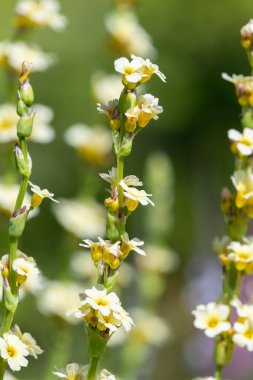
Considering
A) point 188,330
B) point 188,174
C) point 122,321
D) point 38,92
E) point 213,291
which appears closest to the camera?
point 122,321

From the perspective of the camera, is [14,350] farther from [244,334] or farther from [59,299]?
[59,299]

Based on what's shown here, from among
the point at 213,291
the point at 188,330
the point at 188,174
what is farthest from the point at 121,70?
the point at 188,174

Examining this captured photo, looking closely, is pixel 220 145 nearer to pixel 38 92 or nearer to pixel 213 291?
pixel 38 92

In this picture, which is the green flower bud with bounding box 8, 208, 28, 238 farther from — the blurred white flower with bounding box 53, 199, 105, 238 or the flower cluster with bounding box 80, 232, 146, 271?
the blurred white flower with bounding box 53, 199, 105, 238

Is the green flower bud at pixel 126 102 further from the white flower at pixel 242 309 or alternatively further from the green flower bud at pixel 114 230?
the white flower at pixel 242 309

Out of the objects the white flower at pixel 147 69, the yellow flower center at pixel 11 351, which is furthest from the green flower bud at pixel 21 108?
the yellow flower center at pixel 11 351

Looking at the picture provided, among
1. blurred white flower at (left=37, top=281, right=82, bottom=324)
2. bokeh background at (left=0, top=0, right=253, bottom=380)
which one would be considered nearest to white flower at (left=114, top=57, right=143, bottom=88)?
blurred white flower at (left=37, top=281, right=82, bottom=324)

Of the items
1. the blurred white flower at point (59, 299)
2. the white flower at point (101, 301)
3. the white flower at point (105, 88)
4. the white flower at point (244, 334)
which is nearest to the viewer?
the white flower at point (101, 301)
